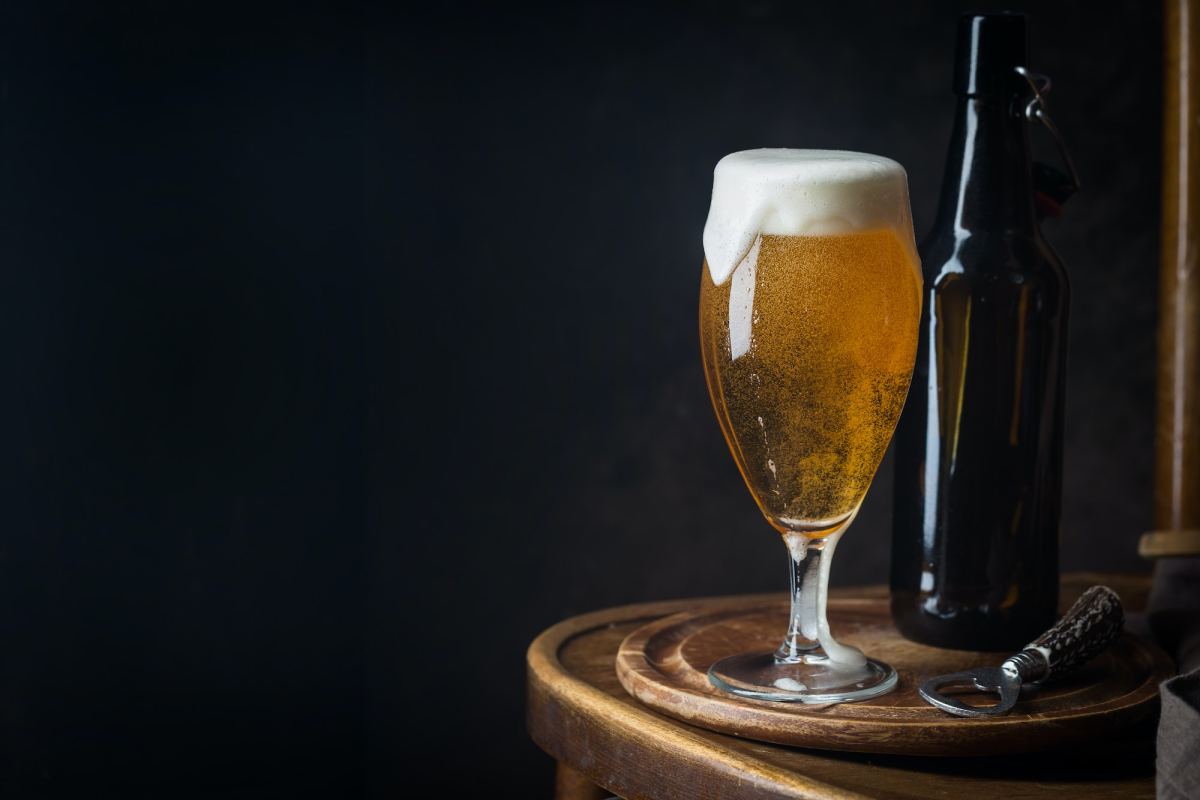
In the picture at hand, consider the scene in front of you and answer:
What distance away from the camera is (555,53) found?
139 centimetres

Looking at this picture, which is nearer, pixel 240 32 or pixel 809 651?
pixel 809 651

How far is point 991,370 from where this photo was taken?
2.63 ft

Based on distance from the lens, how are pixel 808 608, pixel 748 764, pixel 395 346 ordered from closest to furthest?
pixel 748 764, pixel 808 608, pixel 395 346

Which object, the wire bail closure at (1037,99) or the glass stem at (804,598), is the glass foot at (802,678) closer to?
the glass stem at (804,598)

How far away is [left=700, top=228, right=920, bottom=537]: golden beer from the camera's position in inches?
27.1

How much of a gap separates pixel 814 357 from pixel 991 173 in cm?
21

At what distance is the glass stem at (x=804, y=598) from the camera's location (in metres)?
0.77

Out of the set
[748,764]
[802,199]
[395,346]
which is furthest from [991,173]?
[395,346]

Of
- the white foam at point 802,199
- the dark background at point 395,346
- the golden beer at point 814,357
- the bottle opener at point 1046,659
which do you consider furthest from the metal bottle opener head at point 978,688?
the dark background at point 395,346

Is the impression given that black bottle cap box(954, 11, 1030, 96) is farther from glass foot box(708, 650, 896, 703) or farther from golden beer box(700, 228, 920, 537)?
glass foot box(708, 650, 896, 703)

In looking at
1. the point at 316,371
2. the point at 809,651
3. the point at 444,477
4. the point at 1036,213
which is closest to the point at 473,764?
the point at 444,477

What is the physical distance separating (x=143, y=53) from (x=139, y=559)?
1.45ft

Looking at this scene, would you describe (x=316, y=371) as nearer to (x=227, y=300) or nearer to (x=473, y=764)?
(x=227, y=300)

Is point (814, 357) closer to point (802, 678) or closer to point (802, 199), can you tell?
point (802, 199)
